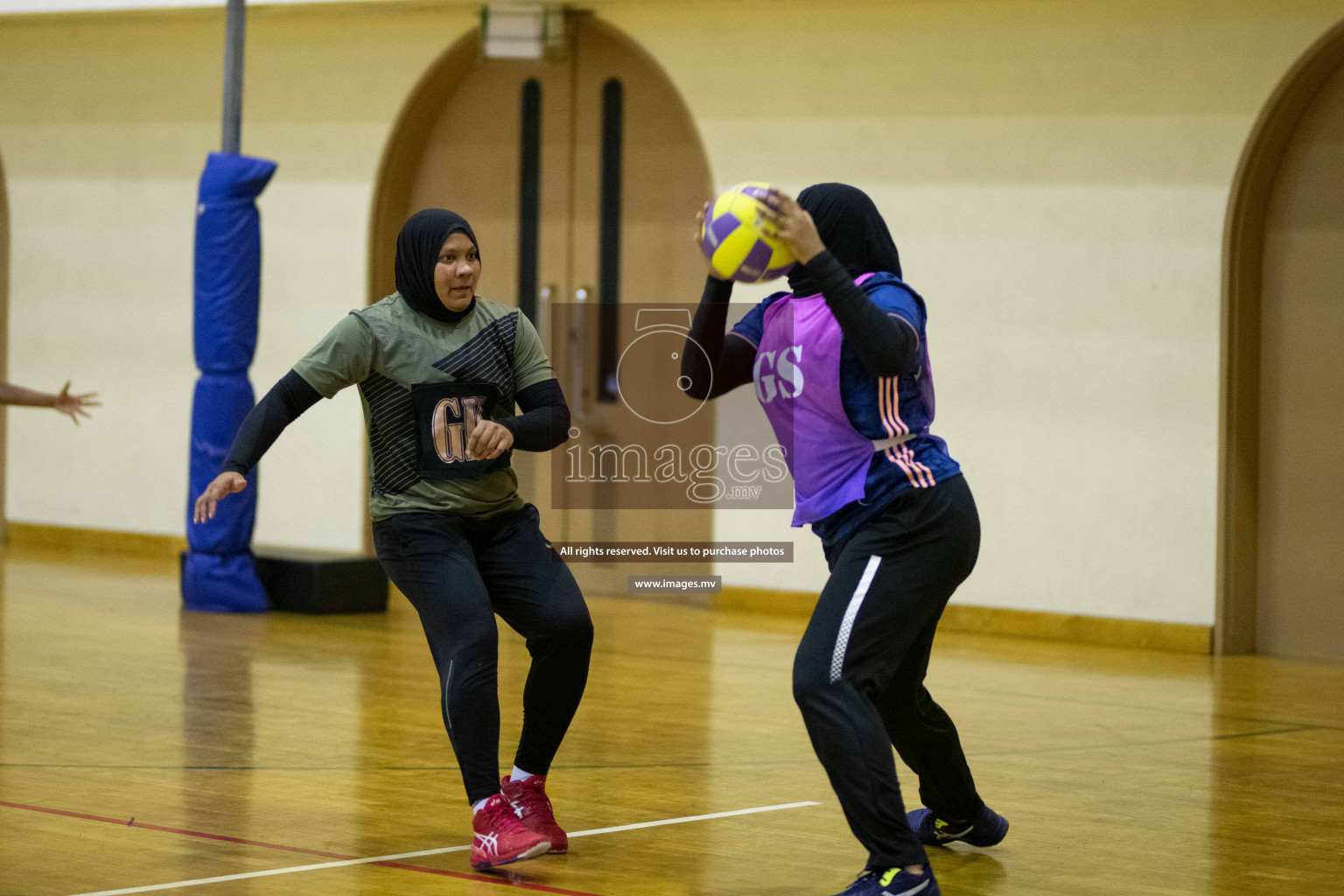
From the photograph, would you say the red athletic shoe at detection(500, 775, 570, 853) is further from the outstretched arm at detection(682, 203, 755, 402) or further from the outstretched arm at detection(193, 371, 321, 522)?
the outstretched arm at detection(682, 203, 755, 402)

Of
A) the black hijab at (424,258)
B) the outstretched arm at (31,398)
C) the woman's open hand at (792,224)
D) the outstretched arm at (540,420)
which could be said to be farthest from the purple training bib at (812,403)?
the outstretched arm at (31,398)

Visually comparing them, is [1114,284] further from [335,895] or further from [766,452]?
[335,895]

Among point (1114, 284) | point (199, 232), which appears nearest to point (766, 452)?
point (1114, 284)

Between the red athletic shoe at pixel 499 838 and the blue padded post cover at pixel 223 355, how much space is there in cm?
478

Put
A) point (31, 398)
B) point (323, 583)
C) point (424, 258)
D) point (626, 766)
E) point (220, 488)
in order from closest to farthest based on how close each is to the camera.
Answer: point (220, 488) < point (424, 258) < point (626, 766) < point (31, 398) < point (323, 583)

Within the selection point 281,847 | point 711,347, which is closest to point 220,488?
point 281,847

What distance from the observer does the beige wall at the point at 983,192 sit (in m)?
7.98

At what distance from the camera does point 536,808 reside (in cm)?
404

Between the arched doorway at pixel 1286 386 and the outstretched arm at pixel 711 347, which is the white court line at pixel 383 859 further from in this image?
the arched doorway at pixel 1286 386

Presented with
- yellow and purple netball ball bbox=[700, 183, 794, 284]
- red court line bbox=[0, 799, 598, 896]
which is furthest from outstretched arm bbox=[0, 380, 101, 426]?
yellow and purple netball ball bbox=[700, 183, 794, 284]

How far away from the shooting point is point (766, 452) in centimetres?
754

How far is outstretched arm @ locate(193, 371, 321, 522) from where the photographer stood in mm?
3783

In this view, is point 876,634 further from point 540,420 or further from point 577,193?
point 577,193

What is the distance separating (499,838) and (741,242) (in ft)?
4.83
